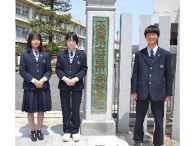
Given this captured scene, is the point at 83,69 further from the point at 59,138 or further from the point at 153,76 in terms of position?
the point at 59,138

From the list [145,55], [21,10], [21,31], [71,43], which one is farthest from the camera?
[21,31]

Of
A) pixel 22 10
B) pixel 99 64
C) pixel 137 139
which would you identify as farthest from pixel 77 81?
pixel 22 10

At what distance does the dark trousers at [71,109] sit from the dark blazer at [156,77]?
1.10m

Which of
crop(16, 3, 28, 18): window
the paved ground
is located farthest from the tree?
the paved ground

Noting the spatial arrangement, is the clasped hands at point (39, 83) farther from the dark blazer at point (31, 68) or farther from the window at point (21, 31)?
the window at point (21, 31)

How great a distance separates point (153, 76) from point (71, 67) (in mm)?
1329

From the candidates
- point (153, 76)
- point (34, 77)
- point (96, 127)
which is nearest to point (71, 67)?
point (34, 77)

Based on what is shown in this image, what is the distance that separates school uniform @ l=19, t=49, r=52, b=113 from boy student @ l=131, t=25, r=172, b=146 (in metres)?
1.45

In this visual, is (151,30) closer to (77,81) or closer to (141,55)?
(141,55)

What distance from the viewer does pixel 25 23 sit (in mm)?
29141

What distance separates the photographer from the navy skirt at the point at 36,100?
3275 millimetres

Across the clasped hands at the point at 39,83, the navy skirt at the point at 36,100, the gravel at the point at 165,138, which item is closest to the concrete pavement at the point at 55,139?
the gravel at the point at 165,138

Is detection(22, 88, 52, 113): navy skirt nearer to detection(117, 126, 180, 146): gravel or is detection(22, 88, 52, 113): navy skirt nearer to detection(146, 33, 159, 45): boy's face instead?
detection(117, 126, 180, 146): gravel

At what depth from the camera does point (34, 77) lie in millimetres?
3271
